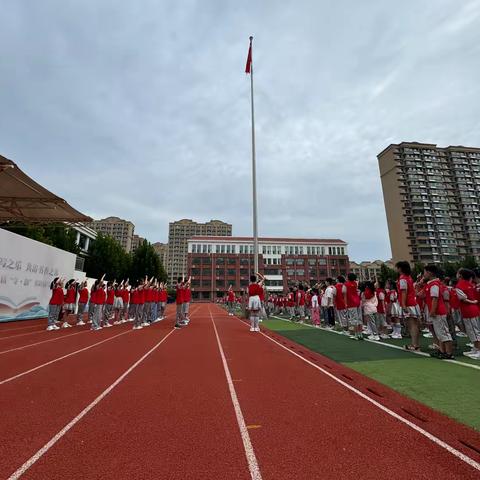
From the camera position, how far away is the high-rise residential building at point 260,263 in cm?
7612

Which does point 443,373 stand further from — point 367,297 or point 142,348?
point 142,348

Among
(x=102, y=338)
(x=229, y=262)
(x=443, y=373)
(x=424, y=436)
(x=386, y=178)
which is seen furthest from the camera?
(x=386, y=178)

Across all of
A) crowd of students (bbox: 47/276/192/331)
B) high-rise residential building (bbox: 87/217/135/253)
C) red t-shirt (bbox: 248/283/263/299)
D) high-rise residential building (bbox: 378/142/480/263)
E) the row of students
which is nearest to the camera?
the row of students

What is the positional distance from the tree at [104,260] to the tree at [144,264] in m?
2.69

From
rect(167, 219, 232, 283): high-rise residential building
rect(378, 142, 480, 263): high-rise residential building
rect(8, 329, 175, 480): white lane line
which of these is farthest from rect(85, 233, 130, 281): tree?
rect(167, 219, 232, 283): high-rise residential building

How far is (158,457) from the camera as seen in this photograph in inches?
102

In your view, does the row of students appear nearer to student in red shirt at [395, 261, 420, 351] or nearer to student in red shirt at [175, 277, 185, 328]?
student in red shirt at [395, 261, 420, 351]

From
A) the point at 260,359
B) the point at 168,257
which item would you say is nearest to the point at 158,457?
the point at 260,359

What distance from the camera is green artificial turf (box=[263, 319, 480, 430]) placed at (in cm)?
376

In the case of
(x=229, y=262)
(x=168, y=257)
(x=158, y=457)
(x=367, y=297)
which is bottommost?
(x=158, y=457)

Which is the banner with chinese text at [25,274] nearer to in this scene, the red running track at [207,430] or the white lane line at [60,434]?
the red running track at [207,430]

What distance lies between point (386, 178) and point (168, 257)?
112409 mm

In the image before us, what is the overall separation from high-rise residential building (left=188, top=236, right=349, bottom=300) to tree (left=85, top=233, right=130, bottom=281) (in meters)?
32.5

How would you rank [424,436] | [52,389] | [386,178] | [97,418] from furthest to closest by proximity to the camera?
[386,178], [52,389], [97,418], [424,436]
